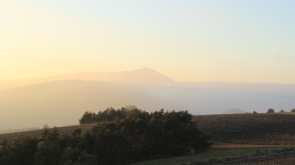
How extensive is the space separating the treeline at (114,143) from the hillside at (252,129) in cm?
1176

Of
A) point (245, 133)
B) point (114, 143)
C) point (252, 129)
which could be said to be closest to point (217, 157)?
point (114, 143)

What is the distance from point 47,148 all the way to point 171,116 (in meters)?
24.7

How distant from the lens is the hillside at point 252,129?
57797mm

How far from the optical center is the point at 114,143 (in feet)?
148

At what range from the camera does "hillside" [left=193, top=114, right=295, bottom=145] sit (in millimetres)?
57797

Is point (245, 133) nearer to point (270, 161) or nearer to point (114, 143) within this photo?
point (114, 143)

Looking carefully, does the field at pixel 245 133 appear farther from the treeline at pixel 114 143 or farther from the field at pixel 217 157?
the treeline at pixel 114 143

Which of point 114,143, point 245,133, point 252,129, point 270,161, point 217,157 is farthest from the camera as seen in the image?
point 252,129

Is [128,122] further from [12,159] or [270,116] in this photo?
[270,116]

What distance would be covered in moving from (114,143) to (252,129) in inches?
1339

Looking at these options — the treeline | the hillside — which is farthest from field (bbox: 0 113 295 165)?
the treeline

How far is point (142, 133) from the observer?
5003 cm

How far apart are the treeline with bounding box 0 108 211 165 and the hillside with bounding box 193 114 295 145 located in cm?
1176

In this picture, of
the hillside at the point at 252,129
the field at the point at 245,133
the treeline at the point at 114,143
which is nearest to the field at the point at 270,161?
the field at the point at 245,133
